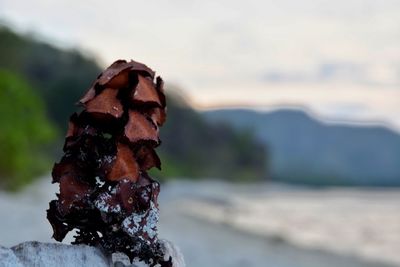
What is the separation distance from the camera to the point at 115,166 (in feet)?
7.09

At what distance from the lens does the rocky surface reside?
6.76 feet

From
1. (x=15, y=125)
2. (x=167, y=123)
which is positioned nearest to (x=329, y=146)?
(x=167, y=123)

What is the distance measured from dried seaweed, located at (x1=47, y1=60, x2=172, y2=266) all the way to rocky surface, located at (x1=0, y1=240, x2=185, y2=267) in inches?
2.6

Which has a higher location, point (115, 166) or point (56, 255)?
point (115, 166)

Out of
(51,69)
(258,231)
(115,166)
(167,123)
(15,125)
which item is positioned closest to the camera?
(115,166)

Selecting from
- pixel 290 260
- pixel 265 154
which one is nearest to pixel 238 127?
pixel 265 154

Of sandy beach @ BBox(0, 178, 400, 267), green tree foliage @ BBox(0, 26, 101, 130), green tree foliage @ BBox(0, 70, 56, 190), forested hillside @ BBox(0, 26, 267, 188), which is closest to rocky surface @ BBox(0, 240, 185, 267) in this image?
sandy beach @ BBox(0, 178, 400, 267)

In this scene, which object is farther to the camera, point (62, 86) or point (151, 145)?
point (62, 86)

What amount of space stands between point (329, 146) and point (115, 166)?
444 feet

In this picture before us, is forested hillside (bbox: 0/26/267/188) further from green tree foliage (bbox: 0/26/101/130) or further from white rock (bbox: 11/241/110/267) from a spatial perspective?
white rock (bbox: 11/241/110/267)

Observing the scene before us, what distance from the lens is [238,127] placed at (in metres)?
90.2

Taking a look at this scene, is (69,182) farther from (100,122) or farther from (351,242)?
(351,242)

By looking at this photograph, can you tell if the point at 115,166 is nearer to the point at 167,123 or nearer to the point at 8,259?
the point at 8,259

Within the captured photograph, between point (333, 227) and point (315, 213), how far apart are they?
26.6 feet
